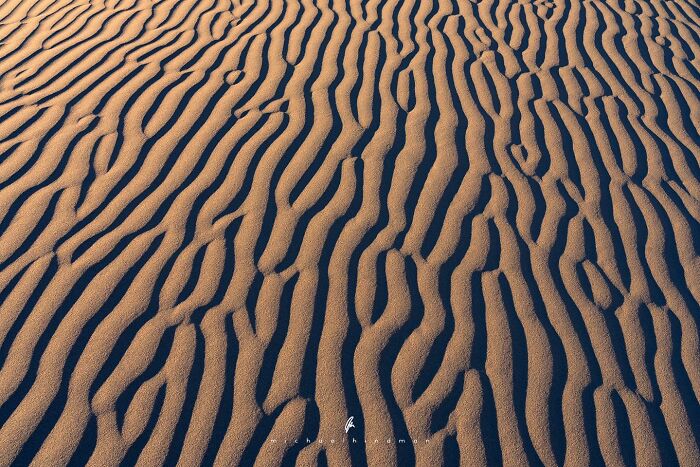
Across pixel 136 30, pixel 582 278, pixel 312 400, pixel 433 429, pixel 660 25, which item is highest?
pixel 136 30

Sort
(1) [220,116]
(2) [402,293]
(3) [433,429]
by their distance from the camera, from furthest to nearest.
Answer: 1. (1) [220,116]
2. (2) [402,293]
3. (3) [433,429]

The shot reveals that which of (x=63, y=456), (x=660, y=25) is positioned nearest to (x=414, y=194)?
(x=63, y=456)

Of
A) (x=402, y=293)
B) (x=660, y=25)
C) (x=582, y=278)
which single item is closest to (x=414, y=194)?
(x=402, y=293)

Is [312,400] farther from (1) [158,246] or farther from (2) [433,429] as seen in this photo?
(1) [158,246]

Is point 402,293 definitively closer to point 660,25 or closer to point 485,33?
point 485,33

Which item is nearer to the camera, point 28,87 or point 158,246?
point 158,246

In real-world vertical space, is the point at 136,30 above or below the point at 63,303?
above

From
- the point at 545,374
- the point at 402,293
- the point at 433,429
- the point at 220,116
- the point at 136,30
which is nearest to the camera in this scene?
the point at 433,429
